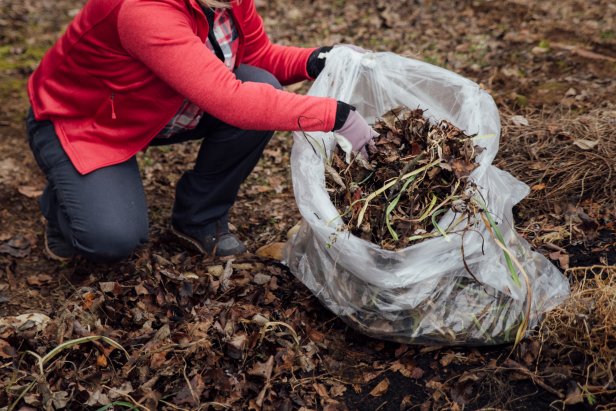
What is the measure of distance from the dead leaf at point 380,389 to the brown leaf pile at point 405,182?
17.3 inches

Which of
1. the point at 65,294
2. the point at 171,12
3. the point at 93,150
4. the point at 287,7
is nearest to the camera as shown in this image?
the point at 171,12

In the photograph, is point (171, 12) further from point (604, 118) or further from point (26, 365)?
point (604, 118)

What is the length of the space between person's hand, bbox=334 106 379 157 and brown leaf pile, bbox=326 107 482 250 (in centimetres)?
4

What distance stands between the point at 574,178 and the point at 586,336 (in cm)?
92

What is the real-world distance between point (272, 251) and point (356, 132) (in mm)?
818

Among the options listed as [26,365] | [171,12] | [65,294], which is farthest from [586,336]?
[65,294]

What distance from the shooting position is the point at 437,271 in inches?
77.5

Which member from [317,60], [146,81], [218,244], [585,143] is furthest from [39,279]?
[585,143]

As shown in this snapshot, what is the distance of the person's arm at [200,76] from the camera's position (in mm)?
2016

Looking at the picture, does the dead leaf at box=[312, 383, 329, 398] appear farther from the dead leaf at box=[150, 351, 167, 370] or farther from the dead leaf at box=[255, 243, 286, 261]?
the dead leaf at box=[255, 243, 286, 261]

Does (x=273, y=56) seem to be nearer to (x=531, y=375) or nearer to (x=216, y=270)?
(x=216, y=270)

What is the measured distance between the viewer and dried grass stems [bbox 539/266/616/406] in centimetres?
183

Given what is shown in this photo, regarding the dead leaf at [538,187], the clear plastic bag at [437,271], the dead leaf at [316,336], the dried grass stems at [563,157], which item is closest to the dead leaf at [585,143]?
the dried grass stems at [563,157]

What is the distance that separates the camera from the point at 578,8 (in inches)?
166
